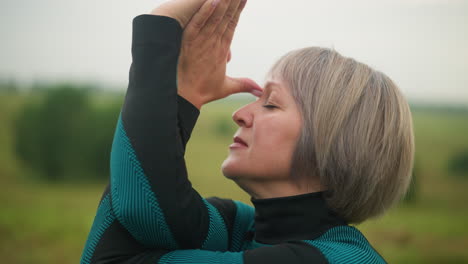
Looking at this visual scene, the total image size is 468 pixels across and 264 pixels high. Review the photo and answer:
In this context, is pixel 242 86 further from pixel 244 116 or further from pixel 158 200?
pixel 158 200

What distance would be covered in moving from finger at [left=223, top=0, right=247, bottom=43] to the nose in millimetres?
160

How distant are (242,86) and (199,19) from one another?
0.85 feet

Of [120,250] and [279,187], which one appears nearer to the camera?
[120,250]

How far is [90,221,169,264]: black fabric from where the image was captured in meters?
0.67

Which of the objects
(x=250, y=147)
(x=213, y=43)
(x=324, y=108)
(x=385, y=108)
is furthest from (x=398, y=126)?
(x=213, y=43)

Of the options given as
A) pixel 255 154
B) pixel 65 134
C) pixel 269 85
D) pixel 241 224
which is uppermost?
pixel 269 85

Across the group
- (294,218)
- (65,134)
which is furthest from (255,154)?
(65,134)

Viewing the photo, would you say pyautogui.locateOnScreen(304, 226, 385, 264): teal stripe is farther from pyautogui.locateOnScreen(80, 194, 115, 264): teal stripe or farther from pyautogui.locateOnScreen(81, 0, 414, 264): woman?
pyautogui.locateOnScreen(80, 194, 115, 264): teal stripe

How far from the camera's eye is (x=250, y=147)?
0.78 m

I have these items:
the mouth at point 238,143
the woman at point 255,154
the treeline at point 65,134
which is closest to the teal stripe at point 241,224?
the woman at point 255,154

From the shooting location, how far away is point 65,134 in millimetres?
4266

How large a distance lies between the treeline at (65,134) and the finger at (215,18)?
3.77 meters

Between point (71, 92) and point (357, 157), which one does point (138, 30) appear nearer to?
point (357, 157)

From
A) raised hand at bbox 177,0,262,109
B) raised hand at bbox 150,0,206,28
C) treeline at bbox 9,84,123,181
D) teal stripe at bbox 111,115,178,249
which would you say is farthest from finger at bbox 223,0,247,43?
treeline at bbox 9,84,123,181
